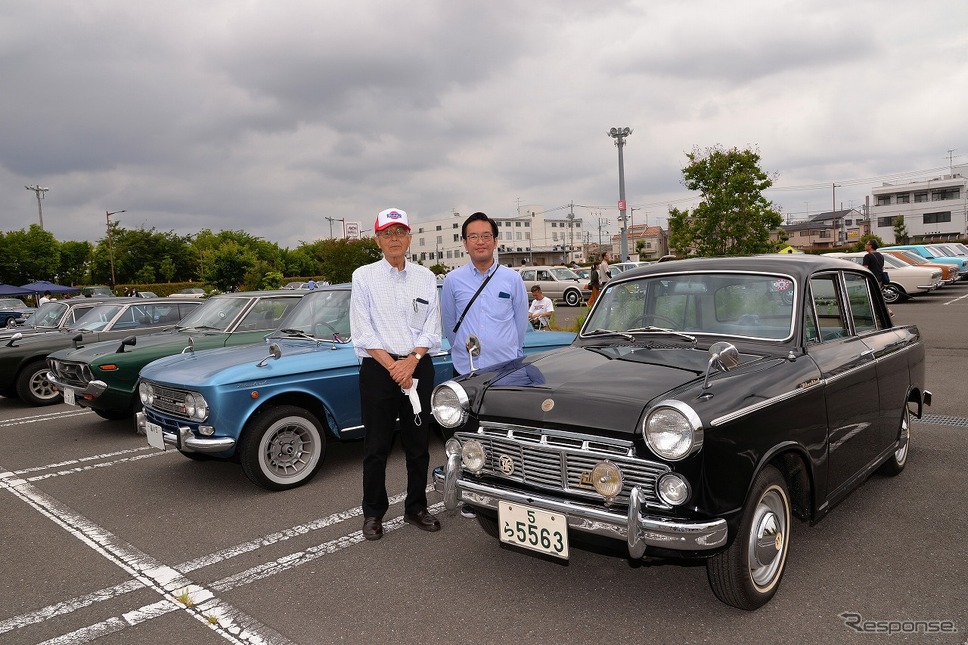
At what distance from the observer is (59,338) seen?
942cm

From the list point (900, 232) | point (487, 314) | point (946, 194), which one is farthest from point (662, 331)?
point (946, 194)

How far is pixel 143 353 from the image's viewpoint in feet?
23.0

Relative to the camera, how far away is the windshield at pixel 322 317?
5.75 m

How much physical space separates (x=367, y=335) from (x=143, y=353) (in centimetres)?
442

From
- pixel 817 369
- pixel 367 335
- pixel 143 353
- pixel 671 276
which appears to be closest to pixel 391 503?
pixel 367 335

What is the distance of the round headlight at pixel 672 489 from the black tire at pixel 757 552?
0.33 meters

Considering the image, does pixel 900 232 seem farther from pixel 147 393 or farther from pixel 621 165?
pixel 147 393

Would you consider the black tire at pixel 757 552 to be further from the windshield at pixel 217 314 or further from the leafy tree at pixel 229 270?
the leafy tree at pixel 229 270

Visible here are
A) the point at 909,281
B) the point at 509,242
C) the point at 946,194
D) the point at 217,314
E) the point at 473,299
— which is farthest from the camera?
the point at 509,242

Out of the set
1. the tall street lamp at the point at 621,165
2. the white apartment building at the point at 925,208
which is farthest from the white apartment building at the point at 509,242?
the tall street lamp at the point at 621,165

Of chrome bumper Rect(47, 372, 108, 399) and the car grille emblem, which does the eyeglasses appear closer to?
the car grille emblem

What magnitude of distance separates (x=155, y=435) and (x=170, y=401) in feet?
0.94

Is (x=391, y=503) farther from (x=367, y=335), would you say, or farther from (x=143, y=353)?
(x=143, y=353)

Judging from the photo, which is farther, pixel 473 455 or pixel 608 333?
pixel 608 333
